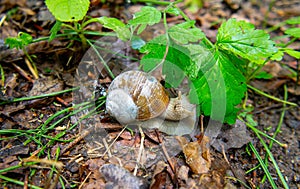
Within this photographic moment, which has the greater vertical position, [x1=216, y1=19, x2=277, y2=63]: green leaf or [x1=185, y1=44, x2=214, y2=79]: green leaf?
[x1=216, y1=19, x2=277, y2=63]: green leaf

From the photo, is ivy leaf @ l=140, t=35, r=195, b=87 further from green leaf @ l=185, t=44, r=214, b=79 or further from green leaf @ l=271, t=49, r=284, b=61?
green leaf @ l=271, t=49, r=284, b=61

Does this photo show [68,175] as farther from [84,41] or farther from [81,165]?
[84,41]

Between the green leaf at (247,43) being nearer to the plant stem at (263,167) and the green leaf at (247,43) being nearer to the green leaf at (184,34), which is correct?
the green leaf at (184,34)

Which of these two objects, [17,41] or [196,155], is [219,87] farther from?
[17,41]

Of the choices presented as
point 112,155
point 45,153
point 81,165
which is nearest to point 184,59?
point 112,155

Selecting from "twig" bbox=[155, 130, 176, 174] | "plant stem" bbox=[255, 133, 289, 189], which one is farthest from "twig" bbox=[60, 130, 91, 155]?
"plant stem" bbox=[255, 133, 289, 189]

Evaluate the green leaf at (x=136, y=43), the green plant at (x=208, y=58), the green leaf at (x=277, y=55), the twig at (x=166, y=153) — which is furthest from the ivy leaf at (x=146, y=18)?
the green leaf at (x=277, y=55)
